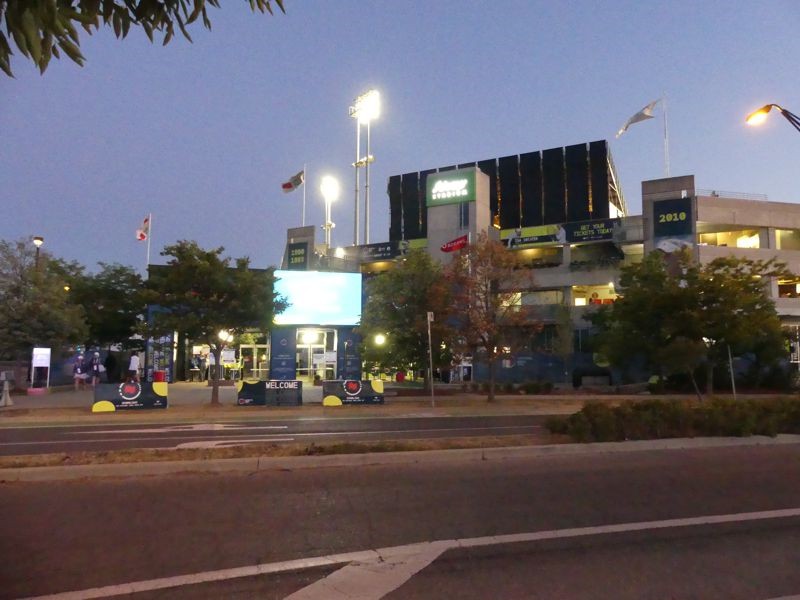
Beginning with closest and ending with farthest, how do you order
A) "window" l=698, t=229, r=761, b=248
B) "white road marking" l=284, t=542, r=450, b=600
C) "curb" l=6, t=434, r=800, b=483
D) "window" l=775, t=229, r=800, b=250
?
"white road marking" l=284, t=542, r=450, b=600 < "curb" l=6, t=434, r=800, b=483 < "window" l=698, t=229, r=761, b=248 < "window" l=775, t=229, r=800, b=250

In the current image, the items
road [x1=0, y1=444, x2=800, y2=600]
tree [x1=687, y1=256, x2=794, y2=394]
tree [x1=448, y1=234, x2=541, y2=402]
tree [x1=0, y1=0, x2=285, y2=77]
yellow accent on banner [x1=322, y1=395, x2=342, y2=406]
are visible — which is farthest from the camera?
tree [x1=448, y1=234, x2=541, y2=402]

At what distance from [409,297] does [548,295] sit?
25.8m

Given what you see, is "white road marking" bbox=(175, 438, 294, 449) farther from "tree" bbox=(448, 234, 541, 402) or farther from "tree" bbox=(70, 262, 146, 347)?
"tree" bbox=(70, 262, 146, 347)

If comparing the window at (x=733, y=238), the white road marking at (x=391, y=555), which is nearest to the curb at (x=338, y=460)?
the white road marking at (x=391, y=555)

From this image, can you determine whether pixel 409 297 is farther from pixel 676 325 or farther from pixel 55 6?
pixel 55 6

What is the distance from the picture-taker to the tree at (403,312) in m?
27.7

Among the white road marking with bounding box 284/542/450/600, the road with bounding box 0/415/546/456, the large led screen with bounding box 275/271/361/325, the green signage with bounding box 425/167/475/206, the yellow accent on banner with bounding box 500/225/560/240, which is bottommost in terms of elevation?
the white road marking with bounding box 284/542/450/600

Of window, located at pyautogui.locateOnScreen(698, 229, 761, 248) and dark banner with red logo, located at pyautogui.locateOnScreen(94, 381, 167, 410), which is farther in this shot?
window, located at pyautogui.locateOnScreen(698, 229, 761, 248)

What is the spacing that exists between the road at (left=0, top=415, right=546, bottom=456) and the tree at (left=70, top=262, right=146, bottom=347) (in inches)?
996

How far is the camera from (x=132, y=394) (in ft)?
70.3

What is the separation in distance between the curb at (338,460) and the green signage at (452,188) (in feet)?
116

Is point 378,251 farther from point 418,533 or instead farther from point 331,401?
point 418,533

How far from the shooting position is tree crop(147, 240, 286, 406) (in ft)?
71.5

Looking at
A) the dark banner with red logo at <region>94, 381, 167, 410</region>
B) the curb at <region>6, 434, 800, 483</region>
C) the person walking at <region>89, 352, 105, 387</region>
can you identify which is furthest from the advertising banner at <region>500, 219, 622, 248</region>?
the curb at <region>6, 434, 800, 483</region>
